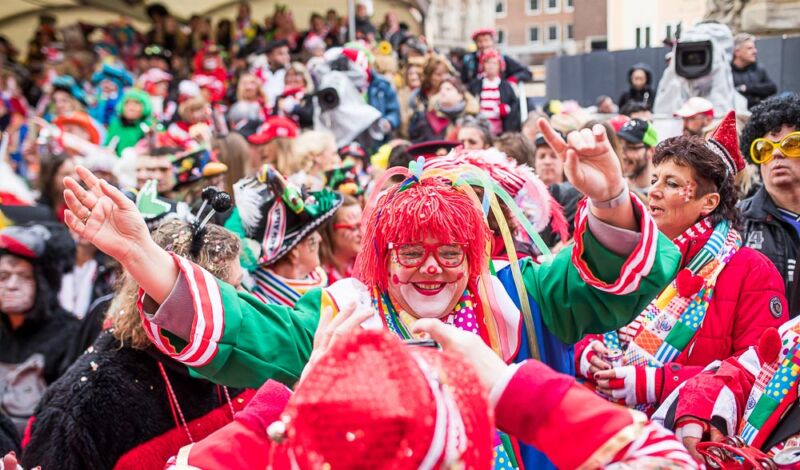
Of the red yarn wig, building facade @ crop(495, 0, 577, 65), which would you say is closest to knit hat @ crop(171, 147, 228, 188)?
the red yarn wig

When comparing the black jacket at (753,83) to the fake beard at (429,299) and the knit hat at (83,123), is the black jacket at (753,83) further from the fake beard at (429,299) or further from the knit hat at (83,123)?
the fake beard at (429,299)

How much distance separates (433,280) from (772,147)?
1.65m

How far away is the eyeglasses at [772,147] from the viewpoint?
9.88 ft

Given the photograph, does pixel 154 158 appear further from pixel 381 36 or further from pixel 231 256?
pixel 381 36

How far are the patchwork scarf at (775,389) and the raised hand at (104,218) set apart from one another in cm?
162

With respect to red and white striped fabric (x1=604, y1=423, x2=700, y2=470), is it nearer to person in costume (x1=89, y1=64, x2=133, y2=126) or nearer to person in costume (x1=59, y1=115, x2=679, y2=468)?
person in costume (x1=59, y1=115, x2=679, y2=468)

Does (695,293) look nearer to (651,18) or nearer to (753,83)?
(753,83)

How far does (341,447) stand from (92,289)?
12.5ft

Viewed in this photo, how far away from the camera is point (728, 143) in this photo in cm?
292

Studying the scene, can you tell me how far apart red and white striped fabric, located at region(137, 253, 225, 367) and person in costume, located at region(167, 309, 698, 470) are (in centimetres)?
38

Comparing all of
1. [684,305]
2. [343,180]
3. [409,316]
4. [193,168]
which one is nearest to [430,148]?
[343,180]

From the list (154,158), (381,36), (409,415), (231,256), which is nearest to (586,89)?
(381,36)

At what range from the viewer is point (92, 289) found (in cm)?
464

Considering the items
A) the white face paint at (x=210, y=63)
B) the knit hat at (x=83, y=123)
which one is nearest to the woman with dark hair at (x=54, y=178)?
the knit hat at (x=83, y=123)
